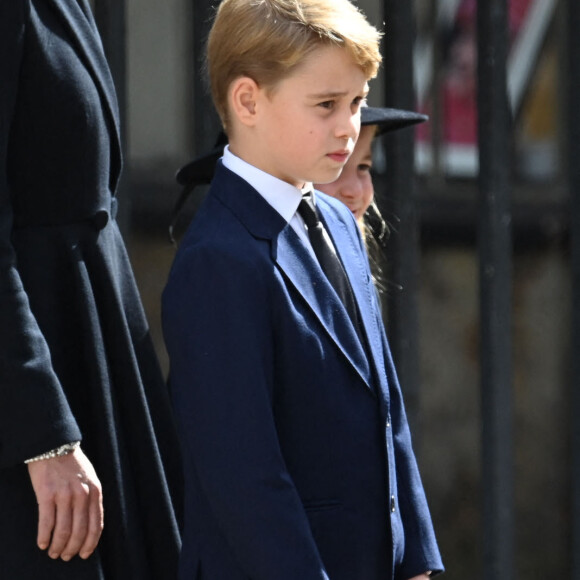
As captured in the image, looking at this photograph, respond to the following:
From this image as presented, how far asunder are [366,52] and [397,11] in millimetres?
643

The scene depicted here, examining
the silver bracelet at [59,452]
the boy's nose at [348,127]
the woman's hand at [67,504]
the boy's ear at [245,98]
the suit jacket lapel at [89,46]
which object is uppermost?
the suit jacket lapel at [89,46]

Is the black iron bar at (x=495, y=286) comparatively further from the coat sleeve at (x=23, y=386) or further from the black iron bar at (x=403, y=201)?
the coat sleeve at (x=23, y=386)

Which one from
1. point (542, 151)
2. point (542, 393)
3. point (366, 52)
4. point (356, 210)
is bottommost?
point (542, 393)

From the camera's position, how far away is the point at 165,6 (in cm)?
445

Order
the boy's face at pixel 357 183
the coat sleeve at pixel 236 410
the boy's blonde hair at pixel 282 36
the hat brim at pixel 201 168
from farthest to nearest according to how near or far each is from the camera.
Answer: the boy's face at pixel 357 183, the hat brim at pixel 201 168, the boy's blonde hair at pixel 282 36, the coat sleeve at pixel 236 410

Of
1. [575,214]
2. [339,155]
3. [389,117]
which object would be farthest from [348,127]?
[575,214]

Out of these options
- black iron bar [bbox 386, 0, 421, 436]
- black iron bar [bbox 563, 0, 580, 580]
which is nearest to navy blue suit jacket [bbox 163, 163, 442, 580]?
black iron bar [bbox 386, 0, 421, 436]

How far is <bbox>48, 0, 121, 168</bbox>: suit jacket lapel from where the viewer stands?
1.84 metres

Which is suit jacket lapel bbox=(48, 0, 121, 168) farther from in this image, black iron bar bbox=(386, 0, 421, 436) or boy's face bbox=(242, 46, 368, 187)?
black iron bar bbox=(386, 0, 421, 436)

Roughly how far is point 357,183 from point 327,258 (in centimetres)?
48

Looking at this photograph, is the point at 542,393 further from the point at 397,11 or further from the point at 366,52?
the point at 366,52

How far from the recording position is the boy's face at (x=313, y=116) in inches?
69.9

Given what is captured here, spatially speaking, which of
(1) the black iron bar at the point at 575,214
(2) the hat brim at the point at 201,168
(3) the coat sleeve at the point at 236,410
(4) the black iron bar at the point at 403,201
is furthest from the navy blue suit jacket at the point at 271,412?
(1) the black iron bar at the point at 575,214

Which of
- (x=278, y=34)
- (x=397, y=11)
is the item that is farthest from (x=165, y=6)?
(x=278, y=34)
